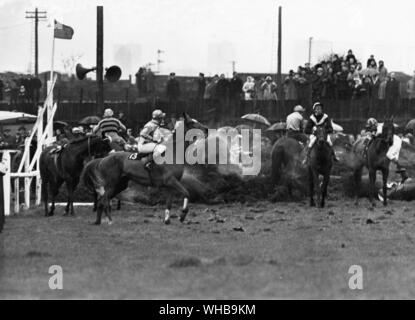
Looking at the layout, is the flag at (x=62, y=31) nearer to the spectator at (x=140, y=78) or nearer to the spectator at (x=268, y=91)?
the spectator at (x=140, y=78)

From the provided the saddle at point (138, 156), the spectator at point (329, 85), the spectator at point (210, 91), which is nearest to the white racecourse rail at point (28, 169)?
the saddle at point (138, 156)

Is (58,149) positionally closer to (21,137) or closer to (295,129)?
(295,129)

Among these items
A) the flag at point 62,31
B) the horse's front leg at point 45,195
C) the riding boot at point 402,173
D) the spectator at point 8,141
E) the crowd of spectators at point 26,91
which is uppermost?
the flag at point 62,31

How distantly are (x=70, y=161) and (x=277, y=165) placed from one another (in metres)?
5.76

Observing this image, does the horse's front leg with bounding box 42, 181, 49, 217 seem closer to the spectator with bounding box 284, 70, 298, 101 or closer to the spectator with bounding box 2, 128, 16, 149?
the spectator with bounding box 2, 128, 16, 149

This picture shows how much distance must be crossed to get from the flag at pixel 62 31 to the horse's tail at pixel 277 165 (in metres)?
6.07

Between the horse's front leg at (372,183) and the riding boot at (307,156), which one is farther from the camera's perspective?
the riding boot at (307,156)

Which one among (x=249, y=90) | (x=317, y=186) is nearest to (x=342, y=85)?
(x=249, y=90)

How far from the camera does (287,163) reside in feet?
88.9

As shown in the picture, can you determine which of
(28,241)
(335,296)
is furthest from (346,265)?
(28,241)

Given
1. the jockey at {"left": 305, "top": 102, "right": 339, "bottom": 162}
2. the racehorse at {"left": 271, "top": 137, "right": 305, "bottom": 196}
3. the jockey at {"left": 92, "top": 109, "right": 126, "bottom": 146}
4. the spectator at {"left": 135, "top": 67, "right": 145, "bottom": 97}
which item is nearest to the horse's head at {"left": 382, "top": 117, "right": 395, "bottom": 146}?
the jockey at {"left": 305, "top": 102, "right": 339, "bottom": 162}

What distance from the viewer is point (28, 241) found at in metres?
17.5

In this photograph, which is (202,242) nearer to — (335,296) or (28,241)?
(28,241)

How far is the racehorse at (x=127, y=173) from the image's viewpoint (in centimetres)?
2092
